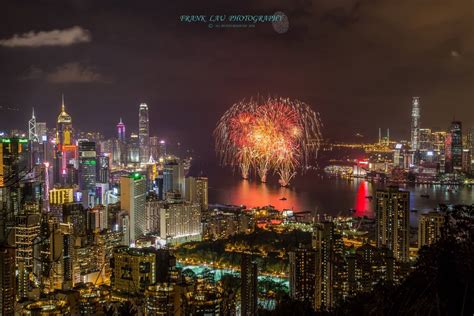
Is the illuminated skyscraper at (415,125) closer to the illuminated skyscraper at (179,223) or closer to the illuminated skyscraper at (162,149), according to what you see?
the illuminated skyscraper at (179,223)

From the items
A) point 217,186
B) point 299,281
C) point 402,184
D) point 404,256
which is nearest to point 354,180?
point 402,184

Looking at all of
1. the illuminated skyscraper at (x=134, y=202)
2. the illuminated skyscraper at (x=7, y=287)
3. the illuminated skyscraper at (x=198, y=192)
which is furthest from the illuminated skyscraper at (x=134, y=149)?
the illuminated skyscraper at (x=7, y=287)

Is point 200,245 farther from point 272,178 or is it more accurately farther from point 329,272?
point 272,178

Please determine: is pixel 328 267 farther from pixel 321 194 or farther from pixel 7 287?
pixel 321 194

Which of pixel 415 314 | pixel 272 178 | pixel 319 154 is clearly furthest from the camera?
pixel 319 154

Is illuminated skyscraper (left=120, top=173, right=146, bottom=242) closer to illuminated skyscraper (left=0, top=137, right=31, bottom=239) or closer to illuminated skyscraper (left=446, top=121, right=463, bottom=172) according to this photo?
illuminated skyscraper (left=0, top=137, right=31, bottom=239)

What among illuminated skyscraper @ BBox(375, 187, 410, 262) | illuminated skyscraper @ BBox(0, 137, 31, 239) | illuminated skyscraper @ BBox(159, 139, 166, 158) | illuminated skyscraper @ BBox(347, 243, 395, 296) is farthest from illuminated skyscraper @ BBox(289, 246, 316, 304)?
illuminated skyscraper @ BBox(159, 139, 166, 158)
